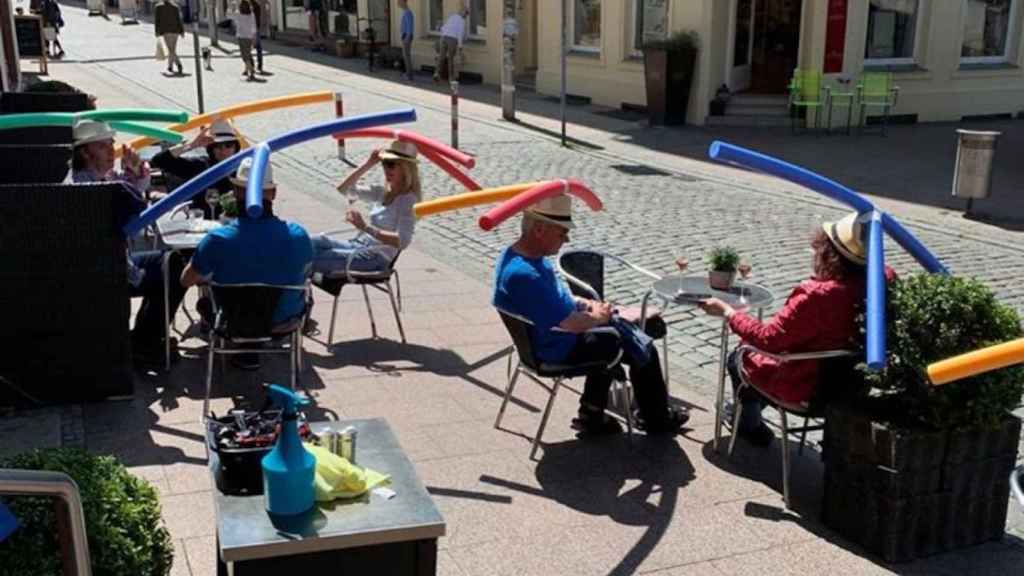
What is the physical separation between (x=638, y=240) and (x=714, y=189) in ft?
10.8

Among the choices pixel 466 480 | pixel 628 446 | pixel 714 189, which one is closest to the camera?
pixel 466 480

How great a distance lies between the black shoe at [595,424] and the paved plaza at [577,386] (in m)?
0.09

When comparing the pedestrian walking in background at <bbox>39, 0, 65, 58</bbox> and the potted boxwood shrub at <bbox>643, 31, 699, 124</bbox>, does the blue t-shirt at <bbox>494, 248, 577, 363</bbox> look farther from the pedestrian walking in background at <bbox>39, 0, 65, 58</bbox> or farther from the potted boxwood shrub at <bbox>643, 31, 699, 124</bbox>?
the pedestrian walking in background at <bbox>39, 0, 65, 58</bbox>

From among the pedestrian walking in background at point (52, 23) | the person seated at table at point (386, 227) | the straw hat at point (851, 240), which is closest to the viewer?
the straw hat at point (851, 240)

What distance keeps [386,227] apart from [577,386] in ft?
5.80

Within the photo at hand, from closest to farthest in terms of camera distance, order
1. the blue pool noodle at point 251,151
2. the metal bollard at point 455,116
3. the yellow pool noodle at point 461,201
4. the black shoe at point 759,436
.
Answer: the yellow pool noodle at point 461,201 → the blue pool noodle at point 251,151 → the black shoe at point 759,436 → the metal bollard at point 455,116

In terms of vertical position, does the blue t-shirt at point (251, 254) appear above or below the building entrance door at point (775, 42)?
below

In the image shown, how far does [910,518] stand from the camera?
451cm

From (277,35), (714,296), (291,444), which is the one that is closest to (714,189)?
(714,296)

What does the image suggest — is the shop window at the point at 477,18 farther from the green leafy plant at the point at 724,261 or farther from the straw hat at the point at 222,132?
the green leafy plant at the point at 724,261

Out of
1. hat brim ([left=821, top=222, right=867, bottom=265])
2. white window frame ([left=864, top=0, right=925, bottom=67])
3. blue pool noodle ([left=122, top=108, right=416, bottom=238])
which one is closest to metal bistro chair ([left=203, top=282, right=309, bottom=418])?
blue pool noodle ([left=122, top=108, right=416, bottom=238])

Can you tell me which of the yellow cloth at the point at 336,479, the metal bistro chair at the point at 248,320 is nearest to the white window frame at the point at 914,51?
the metal bistro chair at the point at 248,320

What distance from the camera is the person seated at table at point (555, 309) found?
5.41 meters

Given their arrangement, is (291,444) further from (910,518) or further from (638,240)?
(638,240)
